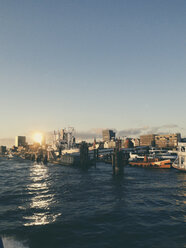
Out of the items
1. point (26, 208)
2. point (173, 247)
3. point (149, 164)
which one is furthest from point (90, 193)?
point (149, 164)

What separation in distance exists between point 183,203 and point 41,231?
30.0 m

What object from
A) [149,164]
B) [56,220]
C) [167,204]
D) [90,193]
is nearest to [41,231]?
[56,220]

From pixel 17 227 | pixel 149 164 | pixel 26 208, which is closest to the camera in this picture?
pixel 17 227

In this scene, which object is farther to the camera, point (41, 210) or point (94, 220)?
point (41, 210)

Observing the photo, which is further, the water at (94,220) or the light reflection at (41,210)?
the light reflection at (41,210)

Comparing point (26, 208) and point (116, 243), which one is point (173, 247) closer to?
point (116, 243)

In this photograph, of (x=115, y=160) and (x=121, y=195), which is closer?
(x=121, y=195)

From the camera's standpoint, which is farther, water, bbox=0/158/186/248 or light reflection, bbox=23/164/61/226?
light reflection, bbox=23/164/61/226

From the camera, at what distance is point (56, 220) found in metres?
30.2

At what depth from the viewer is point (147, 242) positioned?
23.1 metres

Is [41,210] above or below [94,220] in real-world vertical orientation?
below

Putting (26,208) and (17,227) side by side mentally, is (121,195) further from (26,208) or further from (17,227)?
(17,227)

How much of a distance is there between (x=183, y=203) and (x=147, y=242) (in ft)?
66.2

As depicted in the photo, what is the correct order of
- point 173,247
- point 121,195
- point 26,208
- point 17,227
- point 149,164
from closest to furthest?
1. point 173,247
2. point 17,227
3. point 26,208
4. point 121,195
5. point 149,164
